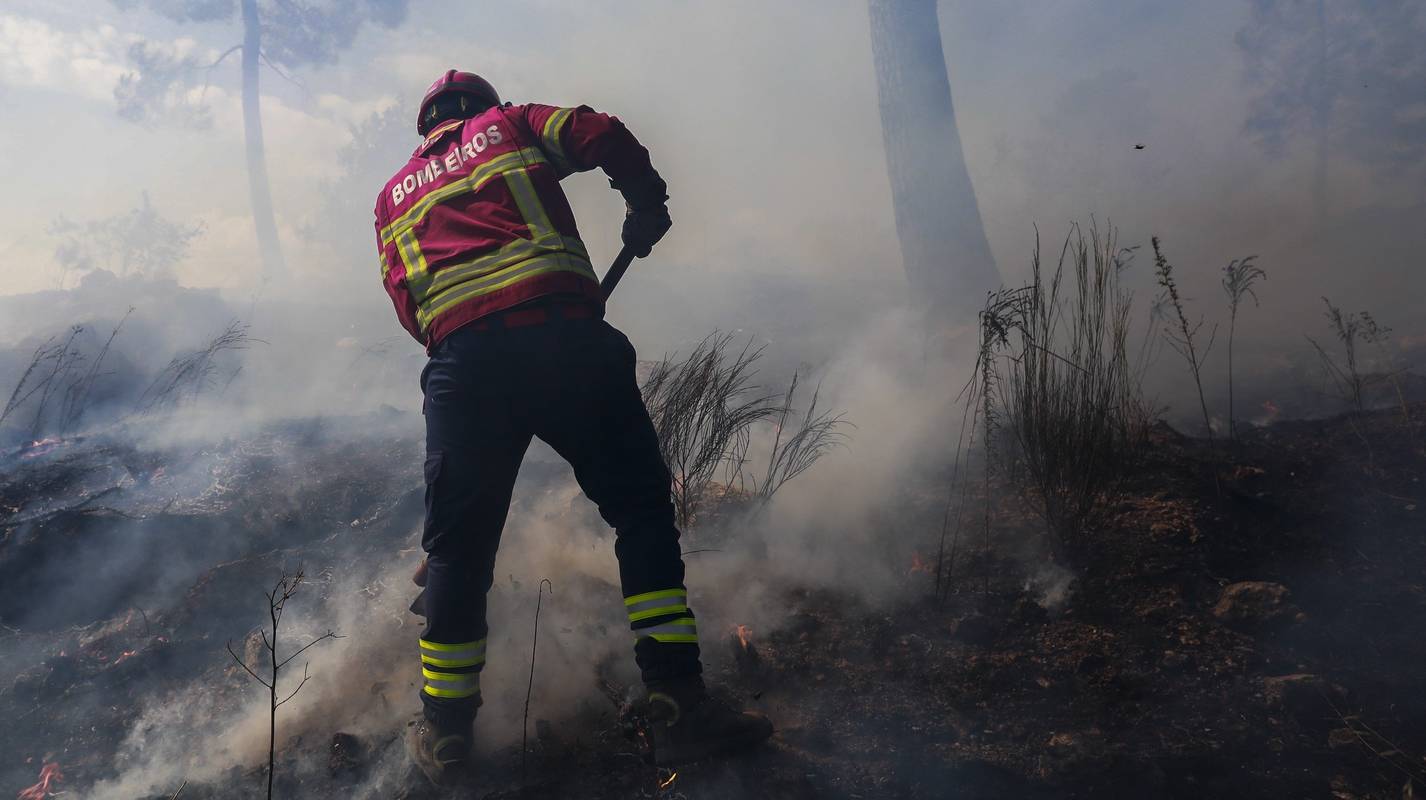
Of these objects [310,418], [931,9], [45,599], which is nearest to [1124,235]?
[931,9]

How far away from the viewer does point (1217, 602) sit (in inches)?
91.4

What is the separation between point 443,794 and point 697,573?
1.32m

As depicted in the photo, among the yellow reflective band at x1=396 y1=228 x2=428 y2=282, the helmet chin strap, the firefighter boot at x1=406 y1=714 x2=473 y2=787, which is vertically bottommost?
the firefighter boot at x1=406 y1=714 x2=473 y2=787

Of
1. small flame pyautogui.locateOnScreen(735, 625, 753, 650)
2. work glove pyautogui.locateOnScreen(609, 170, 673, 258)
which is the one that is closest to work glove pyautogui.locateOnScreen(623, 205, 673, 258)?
work glove pyautogui.locateOnScreen(609, 170, 673, 258)

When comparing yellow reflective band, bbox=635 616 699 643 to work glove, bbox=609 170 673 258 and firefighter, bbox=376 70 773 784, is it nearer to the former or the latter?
firefighter, bbox=376 70 773 784

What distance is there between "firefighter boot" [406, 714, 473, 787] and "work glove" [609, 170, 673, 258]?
160 cm

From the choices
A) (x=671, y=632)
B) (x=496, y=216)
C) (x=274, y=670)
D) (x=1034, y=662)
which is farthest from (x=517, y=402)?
(x=1034, y=662)

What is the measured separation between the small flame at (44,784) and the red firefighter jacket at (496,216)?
2001 mm

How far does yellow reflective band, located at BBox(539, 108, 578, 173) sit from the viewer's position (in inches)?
88.5

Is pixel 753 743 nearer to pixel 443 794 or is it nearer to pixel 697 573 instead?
pixel 443 794

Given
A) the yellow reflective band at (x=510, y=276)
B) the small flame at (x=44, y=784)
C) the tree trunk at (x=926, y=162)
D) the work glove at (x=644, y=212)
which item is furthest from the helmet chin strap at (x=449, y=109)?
the tree trunk at (x=926, y=162)

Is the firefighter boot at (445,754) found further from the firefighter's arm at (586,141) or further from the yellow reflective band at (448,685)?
the firefighter's arm at (586,141)

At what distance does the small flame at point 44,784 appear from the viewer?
8.10 ft

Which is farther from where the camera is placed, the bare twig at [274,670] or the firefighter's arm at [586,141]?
the firefighter's arm at [586,141]
